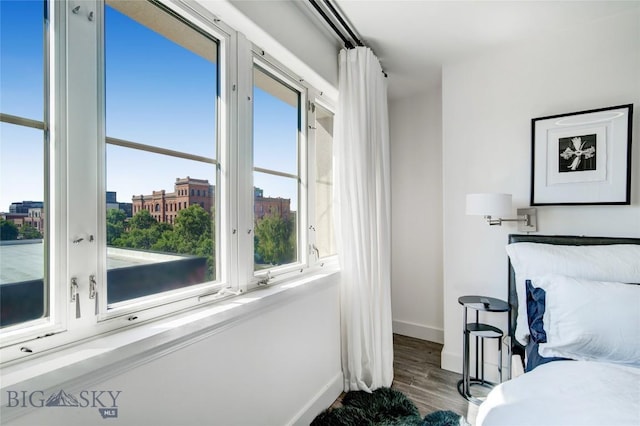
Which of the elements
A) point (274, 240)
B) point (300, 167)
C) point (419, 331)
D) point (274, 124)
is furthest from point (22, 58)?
point (419, 331)

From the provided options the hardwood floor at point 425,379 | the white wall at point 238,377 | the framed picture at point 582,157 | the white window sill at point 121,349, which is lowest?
the hardwood floor at point 425,379

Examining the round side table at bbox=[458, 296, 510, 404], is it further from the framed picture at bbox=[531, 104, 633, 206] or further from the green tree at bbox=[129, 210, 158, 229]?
the green tree at bbox=[129, 210, 158, 229]

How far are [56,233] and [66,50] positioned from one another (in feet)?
1.88

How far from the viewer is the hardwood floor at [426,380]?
201 centimetres

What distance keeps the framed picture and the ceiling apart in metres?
0.64

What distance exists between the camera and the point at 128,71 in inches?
44.1

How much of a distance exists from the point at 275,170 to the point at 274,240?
448mm

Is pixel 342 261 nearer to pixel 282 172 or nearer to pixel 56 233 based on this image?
pixel 282 172

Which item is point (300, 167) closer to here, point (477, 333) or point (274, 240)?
point (274, 240)

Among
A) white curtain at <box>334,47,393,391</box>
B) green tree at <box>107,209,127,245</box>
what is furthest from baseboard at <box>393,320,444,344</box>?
green tree at <box>107,209,127,245</box>

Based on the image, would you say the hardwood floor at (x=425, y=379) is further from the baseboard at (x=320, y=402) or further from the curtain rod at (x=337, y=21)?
the curtain rod at (x=337, y=21)

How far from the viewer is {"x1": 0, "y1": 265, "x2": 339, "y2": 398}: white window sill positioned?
75 centimetres

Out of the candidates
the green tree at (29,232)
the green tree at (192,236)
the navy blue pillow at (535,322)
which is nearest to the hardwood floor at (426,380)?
the navy blue pillow at (535,322)

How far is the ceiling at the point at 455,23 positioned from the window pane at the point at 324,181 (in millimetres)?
685
